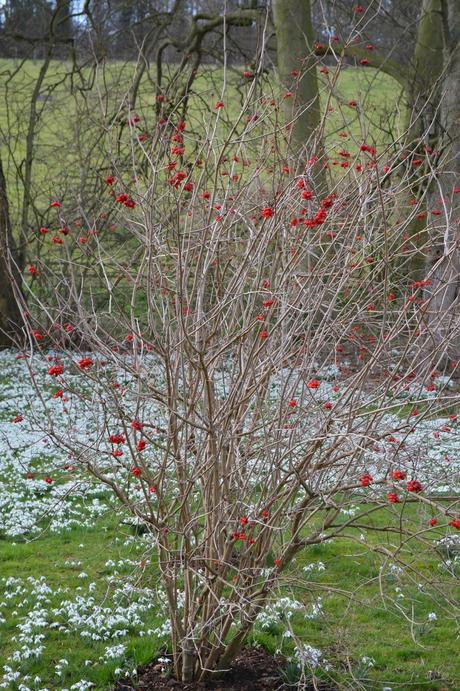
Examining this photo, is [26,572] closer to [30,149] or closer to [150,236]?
[150,236]

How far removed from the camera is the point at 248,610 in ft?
17.0

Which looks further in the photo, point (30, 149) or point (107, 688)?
point (30, 149)

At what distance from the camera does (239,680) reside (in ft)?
17.7

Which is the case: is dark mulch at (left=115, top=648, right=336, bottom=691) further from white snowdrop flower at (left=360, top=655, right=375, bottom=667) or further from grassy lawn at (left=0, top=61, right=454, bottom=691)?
white snowdrop flower at (left=360, top=655, right=375, bottom=667)

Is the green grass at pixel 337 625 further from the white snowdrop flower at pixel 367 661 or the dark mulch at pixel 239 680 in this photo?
the dark mulch at pixel 239 680

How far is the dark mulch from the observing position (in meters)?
5.25

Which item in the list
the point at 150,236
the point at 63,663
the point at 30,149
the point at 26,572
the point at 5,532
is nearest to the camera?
the point at 150,236

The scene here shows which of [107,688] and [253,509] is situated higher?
[253,509]

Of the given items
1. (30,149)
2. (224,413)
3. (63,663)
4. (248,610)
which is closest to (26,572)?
(63,663)

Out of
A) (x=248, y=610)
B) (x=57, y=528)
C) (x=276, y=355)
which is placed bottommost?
(x=57, y=528)

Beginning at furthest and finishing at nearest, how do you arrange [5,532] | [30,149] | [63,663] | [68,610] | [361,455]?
1. [30,149]
2. [5,532]
3. [68,610]
4. [63,663]
5. [361,455]

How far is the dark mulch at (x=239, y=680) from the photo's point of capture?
5254 millimetres

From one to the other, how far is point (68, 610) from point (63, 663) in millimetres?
808

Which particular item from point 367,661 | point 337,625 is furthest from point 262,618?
point 367,661
